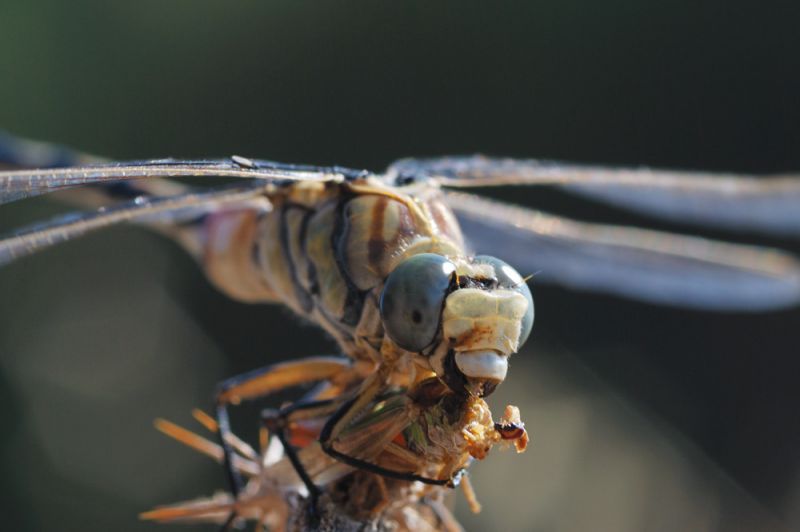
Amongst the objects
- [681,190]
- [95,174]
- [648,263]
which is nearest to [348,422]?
[95,174]

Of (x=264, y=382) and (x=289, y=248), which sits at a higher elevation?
(x=289, y=248)

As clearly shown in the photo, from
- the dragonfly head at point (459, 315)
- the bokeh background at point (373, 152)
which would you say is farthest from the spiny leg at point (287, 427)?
the bokeh background at point (373, 152)

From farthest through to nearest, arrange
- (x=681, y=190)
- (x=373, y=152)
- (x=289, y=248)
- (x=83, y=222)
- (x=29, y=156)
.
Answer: (x=373, y=152) → (x=29, y=156) → (x=681, y=190) → (x=289, y=248) → (x=83, y=222)

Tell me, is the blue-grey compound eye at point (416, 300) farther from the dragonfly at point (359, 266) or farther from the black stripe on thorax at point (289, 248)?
the black stripe on thorax at point (289, 248)

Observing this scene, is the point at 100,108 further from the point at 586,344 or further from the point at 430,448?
the point at 430,448

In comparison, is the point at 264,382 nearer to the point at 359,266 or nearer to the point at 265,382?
the point at 265,382

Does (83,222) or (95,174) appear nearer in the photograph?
(95,174)
